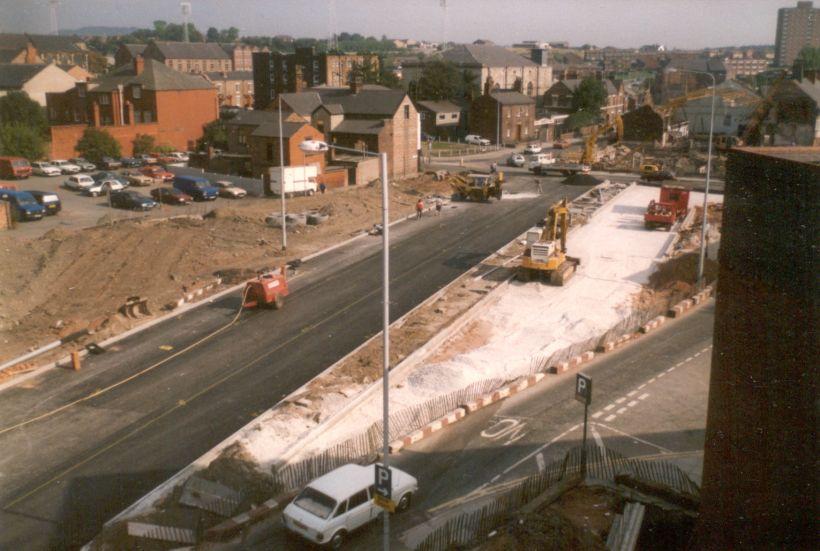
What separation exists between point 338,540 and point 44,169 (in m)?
56.1

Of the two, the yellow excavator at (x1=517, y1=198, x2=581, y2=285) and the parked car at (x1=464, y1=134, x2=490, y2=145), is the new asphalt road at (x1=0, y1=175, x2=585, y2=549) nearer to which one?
the yellow excavator at (x1=517, y1=198, x2=581, y2=285)

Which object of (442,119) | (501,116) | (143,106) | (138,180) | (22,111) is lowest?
(138,180)

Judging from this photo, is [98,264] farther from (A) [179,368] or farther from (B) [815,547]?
(B) [815,547]

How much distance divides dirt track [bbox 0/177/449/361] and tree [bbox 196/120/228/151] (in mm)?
28537

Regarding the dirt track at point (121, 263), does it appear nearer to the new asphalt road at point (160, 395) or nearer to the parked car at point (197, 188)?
the new asphalt road at point (160, 395)

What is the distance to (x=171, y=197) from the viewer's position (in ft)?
166

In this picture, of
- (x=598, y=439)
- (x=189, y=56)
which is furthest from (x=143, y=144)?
(x=189, y=56)

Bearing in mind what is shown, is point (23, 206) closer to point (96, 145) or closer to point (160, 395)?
point (96, 145)

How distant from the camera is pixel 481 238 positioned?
41500 mm

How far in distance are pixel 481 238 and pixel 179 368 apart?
22003 mm

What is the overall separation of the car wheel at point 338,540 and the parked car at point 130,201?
127ft

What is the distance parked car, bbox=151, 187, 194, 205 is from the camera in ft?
165

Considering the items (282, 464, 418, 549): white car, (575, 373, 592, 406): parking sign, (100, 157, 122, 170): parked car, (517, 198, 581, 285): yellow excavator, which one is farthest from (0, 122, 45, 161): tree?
(575, 373, 592, 406): parking sign

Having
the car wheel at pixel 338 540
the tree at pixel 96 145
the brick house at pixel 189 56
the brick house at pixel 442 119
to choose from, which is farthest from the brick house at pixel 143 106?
the car wheel at pixel 338 540
